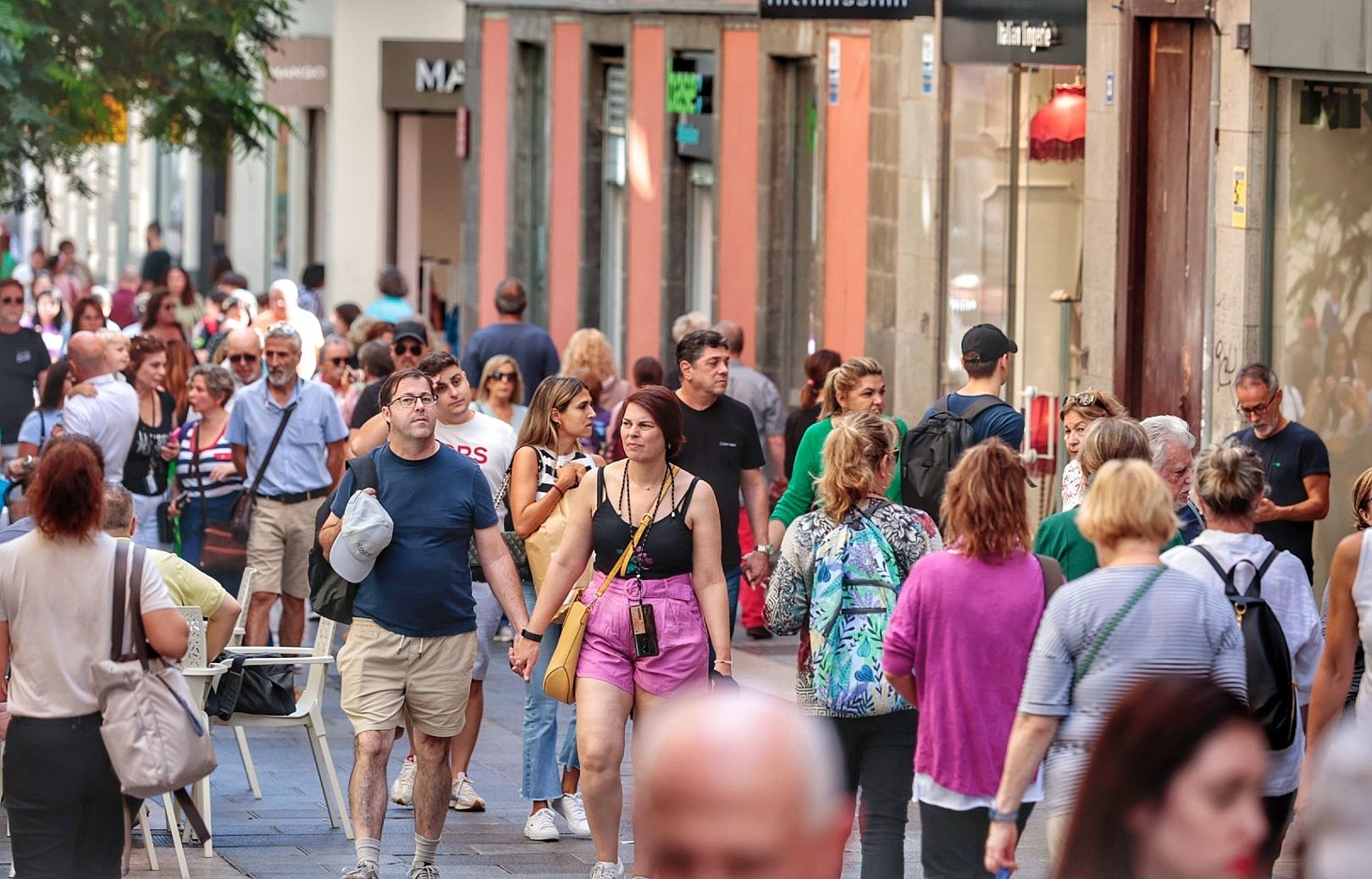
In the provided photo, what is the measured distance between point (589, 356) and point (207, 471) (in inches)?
103

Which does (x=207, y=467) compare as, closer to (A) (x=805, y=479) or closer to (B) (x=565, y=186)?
(A) (x=805, y=479)

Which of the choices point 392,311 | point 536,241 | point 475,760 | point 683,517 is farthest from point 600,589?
point 536,241

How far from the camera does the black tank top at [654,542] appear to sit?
8250 mm

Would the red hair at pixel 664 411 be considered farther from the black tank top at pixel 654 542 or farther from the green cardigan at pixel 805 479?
the green cardigan at pixel 805 479

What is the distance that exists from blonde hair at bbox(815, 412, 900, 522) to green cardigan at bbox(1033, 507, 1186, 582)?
1.81ft

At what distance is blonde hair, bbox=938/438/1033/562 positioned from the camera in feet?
22.0

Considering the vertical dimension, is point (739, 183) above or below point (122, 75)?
below

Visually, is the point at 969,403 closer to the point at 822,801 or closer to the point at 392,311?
the point at 822,801

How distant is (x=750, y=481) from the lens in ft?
34.1

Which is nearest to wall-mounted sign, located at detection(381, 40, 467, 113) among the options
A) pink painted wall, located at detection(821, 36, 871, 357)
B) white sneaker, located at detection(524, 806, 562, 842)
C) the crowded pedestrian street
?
the crowded pedestrian street

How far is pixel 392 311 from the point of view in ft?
69.2

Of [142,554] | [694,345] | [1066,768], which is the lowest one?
[1066,768]

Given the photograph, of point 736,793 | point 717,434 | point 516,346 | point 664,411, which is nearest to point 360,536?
point 664,411

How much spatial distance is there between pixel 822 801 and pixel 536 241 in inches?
948
